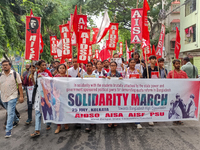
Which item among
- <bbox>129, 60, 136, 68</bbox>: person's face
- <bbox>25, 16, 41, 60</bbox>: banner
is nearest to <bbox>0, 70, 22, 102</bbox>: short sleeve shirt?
<bbox>25, 16, 41, 60</bbox>: banner

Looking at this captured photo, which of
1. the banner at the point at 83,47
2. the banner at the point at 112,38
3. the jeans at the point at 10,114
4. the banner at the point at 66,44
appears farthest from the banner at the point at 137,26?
the jeans at the point at 10,114

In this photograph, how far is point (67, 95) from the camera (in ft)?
13.9

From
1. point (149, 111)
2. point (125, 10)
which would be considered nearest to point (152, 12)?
point (125, 10)

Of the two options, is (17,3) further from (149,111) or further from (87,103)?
(149,111)

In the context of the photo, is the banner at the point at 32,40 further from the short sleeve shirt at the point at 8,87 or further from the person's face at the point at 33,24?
the short sleeve shirt at the point at 8,87

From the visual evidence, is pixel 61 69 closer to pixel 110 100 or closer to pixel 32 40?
pixel 32 40

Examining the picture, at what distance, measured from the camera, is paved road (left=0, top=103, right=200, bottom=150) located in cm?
354

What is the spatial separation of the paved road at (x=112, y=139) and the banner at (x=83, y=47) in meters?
1.92

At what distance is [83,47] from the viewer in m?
4.79

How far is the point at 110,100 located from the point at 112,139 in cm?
92

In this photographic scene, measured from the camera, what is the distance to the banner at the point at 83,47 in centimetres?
472

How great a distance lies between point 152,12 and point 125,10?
124 inches

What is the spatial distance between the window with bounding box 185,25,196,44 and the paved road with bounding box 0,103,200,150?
51.6ft

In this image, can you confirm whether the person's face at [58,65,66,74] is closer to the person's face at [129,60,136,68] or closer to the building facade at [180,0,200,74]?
the person's face at [129,60,136,68]
